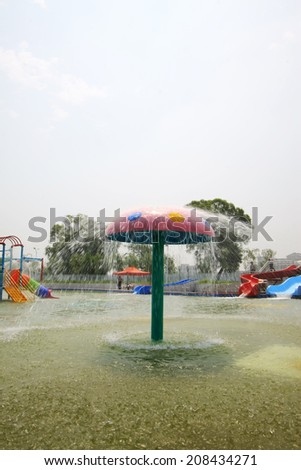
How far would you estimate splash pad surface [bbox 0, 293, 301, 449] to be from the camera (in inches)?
112

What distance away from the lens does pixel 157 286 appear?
23.3 ft

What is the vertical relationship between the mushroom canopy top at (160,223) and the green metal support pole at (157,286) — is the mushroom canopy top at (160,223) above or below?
above

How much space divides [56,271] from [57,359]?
4235cm

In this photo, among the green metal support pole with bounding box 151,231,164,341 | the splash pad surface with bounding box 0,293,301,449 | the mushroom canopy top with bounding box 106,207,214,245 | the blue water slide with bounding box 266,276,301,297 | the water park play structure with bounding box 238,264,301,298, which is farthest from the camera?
the blue water slide with bounding box 266,276,301,297

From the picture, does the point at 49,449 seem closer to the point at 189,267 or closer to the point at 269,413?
the point at 269,413

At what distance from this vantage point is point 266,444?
107 inches

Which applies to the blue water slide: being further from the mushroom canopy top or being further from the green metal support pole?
the mushroom canopy top

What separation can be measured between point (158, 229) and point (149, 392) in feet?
9.60

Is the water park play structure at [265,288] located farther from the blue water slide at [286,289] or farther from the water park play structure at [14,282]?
the water park play structure at [14,282]

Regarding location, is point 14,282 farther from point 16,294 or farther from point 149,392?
point 149,392

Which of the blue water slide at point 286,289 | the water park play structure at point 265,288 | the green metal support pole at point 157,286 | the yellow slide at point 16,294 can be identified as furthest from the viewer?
the blue water slide at point 286,289

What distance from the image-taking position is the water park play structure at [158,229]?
6.26 meters

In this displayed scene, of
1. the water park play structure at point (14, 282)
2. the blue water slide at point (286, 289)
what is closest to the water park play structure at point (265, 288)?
the blue water slide at point (286, 289)

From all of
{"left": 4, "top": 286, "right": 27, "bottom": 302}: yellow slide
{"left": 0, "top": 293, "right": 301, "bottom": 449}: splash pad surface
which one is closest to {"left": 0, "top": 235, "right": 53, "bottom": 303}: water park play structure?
{"left": 4, "top": 286, "right": 27, "bottom": 302}: yellow slide
